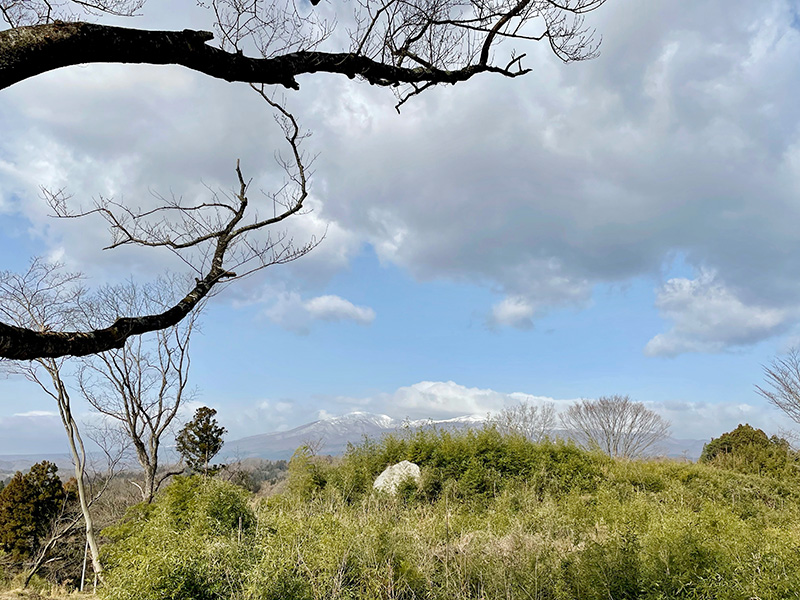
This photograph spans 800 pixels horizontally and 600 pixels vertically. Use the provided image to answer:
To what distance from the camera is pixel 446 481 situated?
29.5 feet

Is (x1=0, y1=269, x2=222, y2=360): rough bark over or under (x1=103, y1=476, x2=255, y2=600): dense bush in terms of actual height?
over

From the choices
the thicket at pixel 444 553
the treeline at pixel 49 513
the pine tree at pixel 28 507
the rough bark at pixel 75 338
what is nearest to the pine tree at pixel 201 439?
the treeline at pixel 49 513

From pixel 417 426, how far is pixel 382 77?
28.6ft

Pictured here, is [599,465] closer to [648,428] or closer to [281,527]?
[281,527]

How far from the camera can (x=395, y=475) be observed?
919 cm

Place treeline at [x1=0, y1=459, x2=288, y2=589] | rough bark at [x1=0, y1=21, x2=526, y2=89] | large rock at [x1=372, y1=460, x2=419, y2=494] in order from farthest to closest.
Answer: treeline at [x1=0, y1=459, x2=288, y2=589]
large rock at [x1=372, y1=460, x2=419, y2=494]
rough bark at [x1=0, y1=21, x2=526, y2=89]

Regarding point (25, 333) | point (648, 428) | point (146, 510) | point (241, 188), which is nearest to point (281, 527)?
point (146, 510)

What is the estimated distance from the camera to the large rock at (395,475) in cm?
881

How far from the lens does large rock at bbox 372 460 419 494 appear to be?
881 cm

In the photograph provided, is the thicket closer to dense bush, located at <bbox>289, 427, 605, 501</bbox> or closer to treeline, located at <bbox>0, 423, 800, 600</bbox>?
treeline, located at <bbox>0, 423, 800, 600</bbox>

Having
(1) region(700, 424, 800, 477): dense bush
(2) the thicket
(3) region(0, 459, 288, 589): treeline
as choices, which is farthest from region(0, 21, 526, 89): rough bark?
(1) region(700, 424, 800, 477): dense bush

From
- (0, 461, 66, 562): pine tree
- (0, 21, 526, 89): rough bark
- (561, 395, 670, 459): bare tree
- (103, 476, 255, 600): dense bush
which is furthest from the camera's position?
(561, 395, 670, 459): bare tree

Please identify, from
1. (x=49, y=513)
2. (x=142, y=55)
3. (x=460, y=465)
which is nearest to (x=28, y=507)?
(x=49, y=513)

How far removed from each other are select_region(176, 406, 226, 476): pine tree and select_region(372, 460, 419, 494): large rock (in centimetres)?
446
